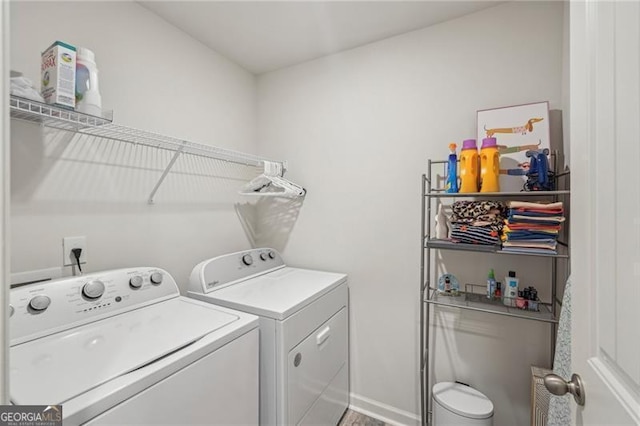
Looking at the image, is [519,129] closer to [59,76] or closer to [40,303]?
[59,76]

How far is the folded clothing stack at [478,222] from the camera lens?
4.36ft

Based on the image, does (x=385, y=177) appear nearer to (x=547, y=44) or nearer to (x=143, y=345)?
(x=547, y=44)

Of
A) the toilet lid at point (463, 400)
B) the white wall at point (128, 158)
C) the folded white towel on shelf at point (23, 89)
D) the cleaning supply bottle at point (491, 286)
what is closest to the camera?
the folded white towel on shelf at point (23, 89)

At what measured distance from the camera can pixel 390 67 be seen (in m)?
1.83

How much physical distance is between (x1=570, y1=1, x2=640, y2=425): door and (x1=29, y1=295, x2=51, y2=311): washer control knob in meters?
1.61

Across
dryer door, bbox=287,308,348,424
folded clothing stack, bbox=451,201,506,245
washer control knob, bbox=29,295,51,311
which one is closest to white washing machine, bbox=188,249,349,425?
dryer door, bbox=287,308,348,424

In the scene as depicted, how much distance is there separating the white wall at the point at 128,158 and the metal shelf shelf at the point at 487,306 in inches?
59.1

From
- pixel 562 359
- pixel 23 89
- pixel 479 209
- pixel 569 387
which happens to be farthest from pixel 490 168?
pixel 23 89

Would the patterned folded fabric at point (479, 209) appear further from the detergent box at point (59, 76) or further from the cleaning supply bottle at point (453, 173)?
the detergent box at point (59, 76)

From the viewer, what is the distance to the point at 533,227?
1.22m

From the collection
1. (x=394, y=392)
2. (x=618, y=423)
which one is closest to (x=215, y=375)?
(x=618, y=423)

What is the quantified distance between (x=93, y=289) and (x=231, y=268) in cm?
69

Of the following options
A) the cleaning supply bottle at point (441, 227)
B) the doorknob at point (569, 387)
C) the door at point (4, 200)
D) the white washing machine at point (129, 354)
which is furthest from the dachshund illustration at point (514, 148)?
the door at point (4, 200)

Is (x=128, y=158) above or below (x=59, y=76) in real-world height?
below
